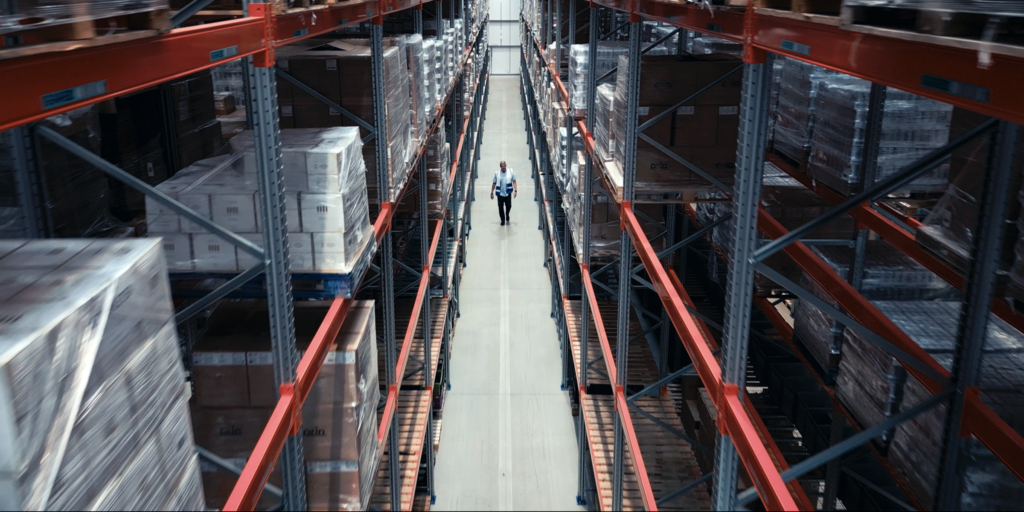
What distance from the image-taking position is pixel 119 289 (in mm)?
1971

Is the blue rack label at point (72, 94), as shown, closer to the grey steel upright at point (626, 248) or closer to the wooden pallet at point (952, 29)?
the wooden pallet at point (952, 29)

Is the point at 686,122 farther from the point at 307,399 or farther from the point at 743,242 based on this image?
the point at 307,399

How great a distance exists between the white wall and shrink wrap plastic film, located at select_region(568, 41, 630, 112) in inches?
999

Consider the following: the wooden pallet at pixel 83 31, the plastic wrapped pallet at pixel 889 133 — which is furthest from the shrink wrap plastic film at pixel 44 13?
the plastic wrapped pallet at pixel 889 133

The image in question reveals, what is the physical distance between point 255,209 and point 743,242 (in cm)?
238

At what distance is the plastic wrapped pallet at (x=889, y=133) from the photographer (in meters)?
5.11

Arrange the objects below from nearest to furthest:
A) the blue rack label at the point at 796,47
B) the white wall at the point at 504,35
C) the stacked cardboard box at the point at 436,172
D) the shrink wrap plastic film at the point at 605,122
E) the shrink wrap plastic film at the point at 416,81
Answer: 1. the blue rack label at the point at 796,47
2. the shrink wrap plastic film at the point at 605,122
3. the shrink wrap plastic film at the point at 416,81
4. the stacked cardboard box at the point at 436,172
5. the white wall at the point at 504,35

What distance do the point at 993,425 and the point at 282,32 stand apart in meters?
3.55

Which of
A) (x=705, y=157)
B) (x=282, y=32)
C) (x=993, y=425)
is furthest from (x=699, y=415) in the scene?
(x=282, y=32)

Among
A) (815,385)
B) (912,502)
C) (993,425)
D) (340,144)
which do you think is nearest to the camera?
(993,425)

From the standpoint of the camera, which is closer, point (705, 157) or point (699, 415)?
point (705, 157)

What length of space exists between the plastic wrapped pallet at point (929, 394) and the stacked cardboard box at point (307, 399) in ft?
10.2

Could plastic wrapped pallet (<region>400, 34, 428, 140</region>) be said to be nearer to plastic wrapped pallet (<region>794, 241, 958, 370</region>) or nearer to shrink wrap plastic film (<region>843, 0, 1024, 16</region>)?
plastic wrapped pallet (<region>794, 241, 958, 370</region>)

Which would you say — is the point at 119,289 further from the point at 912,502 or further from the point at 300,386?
the point at 912,502
